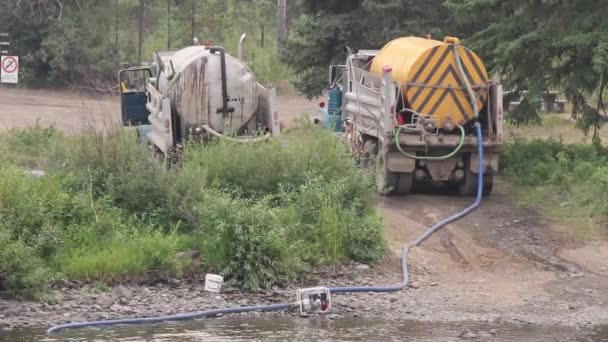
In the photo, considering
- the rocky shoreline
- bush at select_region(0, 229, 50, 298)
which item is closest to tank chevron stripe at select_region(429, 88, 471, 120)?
the rocky shoreline

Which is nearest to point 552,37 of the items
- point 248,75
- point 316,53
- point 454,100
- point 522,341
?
point 454,100

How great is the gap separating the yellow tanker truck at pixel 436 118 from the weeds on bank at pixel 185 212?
2030 mm

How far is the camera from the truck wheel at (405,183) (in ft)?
52.5

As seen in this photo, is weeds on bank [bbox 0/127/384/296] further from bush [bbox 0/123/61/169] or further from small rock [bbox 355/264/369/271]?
bush [bbox 0/123/61/169]

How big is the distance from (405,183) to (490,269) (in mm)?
3928

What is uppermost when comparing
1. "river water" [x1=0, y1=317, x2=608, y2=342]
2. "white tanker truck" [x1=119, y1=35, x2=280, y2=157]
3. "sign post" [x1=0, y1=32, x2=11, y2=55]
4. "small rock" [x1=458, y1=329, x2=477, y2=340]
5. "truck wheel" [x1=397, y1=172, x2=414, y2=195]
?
"sign post" [x1=0, y1=32, x2=11, y2=55]

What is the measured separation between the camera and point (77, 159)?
42.7ft

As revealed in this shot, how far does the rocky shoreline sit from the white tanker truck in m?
4.43

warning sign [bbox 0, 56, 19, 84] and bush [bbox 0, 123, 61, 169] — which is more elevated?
warning sign [bbox 0, 56, 19, 84]

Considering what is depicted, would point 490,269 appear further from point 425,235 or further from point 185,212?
point 185,212

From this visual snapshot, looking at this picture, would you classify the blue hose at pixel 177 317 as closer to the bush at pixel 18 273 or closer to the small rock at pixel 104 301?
the small rock at pixel 104 301

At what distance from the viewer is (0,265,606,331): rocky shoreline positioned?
1027 centimetres

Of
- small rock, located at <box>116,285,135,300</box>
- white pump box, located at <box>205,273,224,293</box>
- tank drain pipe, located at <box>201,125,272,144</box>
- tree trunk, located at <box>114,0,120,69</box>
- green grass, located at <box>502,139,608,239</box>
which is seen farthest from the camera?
tree trunk, located at <box>114,0,120,69</box>

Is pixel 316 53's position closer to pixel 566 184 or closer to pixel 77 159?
pixel 566 184
